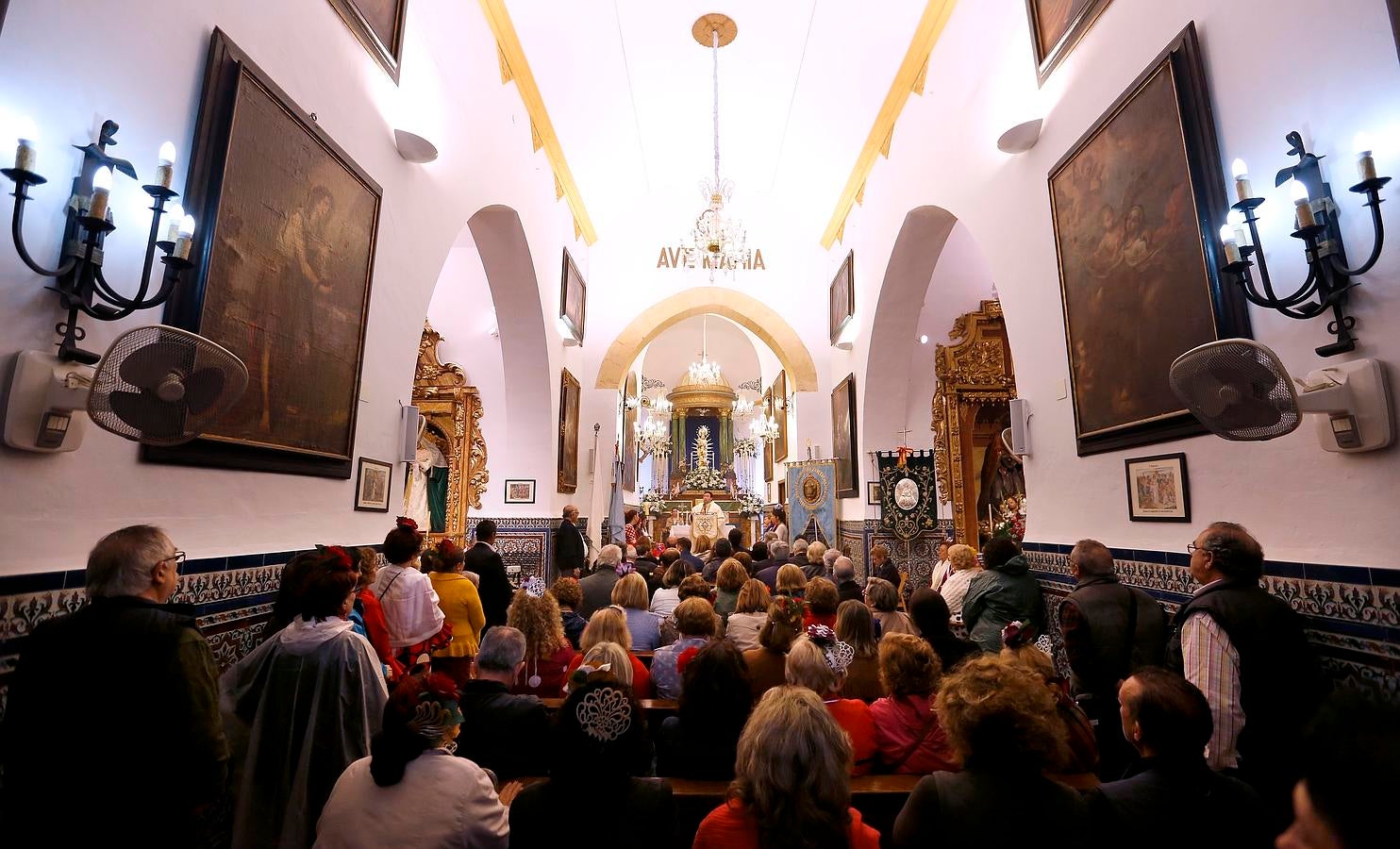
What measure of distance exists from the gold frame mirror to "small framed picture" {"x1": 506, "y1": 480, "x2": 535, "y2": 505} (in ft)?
3.50

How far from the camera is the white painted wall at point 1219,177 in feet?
7.56

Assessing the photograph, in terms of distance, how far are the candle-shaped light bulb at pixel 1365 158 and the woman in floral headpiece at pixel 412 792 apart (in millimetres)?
3217

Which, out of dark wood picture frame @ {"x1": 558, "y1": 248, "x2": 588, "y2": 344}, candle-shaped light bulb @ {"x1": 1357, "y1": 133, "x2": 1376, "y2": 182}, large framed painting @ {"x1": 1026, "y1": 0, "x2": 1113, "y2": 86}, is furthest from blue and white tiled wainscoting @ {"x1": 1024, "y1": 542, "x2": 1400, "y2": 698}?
dark wood picture frame @ {"x1": 558, "y1": 248, "x2": 588, "y2": 344}

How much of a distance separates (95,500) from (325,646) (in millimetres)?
971

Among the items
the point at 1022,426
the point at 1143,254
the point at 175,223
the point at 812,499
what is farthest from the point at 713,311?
the point at 175,223

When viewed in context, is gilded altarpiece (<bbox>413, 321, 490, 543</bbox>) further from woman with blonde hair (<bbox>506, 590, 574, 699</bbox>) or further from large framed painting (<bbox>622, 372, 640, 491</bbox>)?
woman with blonde hair (<bbox>506, 590, 574, 699</bbox>)

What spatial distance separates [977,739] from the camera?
1591 millimetres

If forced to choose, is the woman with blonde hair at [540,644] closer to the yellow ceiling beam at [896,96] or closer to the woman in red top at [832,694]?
the woman in red top at [832,694]

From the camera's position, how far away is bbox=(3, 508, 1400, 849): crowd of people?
1.56 metres

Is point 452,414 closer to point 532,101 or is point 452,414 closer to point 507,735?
point 532,101

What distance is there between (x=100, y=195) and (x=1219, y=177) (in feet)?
14.0

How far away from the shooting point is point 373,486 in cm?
442

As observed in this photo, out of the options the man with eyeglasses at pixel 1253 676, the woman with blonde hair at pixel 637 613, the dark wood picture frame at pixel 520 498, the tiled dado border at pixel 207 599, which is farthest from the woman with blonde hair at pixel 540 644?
the dark wood picture frame at pixel 520 498

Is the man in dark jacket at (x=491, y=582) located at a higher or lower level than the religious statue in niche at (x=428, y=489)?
lower
